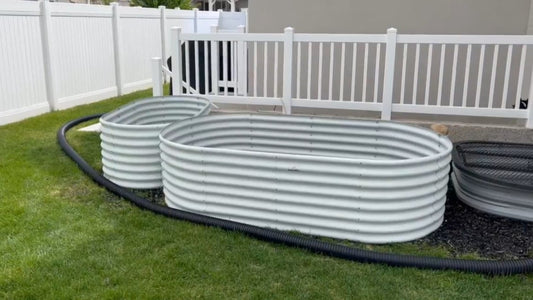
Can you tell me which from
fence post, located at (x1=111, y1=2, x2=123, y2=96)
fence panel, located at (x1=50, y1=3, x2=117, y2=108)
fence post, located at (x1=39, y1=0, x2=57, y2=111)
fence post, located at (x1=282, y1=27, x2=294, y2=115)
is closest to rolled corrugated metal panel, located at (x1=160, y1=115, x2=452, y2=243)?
fence post, located at (x1=282, y1=27, x2=294, y2=115)

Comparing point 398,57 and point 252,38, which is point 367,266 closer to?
point 252,38

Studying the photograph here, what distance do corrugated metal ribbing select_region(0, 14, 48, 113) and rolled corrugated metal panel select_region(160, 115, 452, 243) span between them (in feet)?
15.2

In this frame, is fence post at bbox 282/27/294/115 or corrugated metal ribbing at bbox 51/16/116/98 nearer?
fence post at bbox 282/27/294/115

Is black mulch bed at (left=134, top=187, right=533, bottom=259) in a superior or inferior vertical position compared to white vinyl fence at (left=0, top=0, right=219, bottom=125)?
inferior

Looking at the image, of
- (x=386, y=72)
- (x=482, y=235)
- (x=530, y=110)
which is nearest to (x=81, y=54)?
(x=386, y=72)

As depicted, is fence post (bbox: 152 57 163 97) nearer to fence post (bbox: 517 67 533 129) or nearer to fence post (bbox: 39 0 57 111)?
fence post (bbox: 39 0 57 111)

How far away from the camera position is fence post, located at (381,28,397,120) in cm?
484

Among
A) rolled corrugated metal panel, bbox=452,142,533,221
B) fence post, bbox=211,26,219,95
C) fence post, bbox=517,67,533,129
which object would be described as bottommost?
rolled corrugated metal panel, bbox=452,142,533,221

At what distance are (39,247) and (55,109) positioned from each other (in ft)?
19.6

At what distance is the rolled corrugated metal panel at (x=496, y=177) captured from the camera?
12.5 feet

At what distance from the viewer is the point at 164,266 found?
3.12 meters

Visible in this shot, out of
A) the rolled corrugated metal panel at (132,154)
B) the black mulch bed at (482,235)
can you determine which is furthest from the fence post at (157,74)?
the black mulch bed at (482,235)

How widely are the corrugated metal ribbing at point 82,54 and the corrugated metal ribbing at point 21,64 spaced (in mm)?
394

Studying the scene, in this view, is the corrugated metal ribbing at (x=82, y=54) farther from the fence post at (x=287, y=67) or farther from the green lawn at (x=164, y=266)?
the green lawn at (x=164, y=266)
